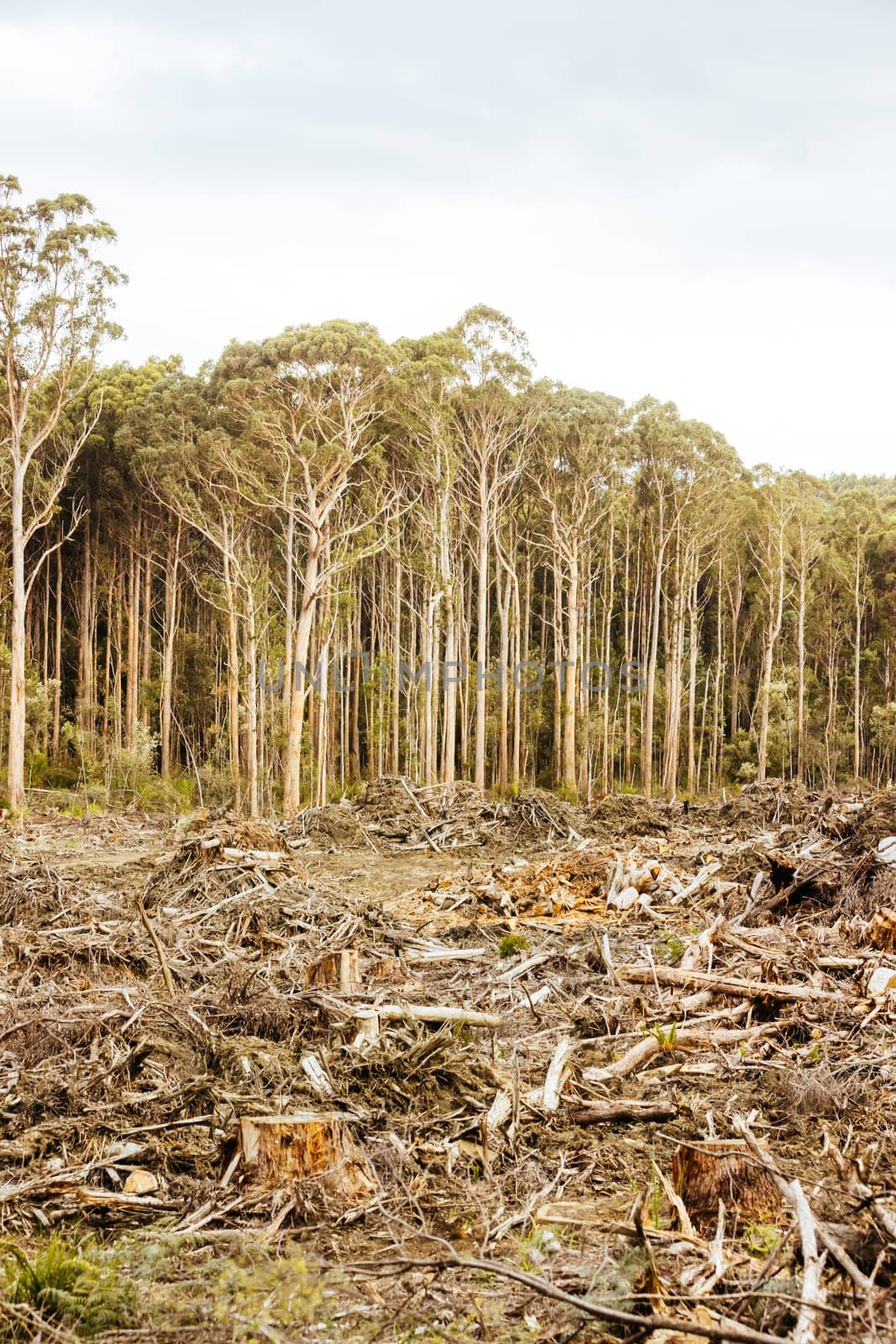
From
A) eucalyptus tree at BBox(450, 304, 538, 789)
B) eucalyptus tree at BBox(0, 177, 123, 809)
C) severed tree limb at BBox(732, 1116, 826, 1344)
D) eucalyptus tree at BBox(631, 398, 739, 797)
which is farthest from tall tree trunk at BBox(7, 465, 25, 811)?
eucalyptus tree at BBox(631, 398, 739, 797)

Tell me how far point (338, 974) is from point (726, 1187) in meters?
3.44

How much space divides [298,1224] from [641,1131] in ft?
6.04

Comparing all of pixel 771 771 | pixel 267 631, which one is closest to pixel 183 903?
pixel 267 631

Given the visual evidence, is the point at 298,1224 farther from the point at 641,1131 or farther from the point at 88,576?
the point at 88,576

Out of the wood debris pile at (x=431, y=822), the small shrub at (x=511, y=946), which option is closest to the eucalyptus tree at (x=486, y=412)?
the wood debris pile at (x=431, y=822)

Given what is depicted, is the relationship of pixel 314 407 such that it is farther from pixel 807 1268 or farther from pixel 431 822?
pixel 807 1268

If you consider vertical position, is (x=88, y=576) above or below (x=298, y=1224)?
above

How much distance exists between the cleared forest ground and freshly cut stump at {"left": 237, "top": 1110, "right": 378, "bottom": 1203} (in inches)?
0.4

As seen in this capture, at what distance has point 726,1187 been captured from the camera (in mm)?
3842

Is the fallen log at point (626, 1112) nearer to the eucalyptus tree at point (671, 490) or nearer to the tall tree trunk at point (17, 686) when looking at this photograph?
the tall tree trunk at point (17, 686)

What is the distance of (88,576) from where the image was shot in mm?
35938

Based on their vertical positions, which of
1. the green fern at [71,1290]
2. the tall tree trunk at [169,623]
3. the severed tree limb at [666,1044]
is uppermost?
the tall tree trunk at [169,623]

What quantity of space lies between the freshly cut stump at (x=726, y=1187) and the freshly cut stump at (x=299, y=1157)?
1286 millimetres

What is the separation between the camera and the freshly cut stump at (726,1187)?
3789 millimetres
